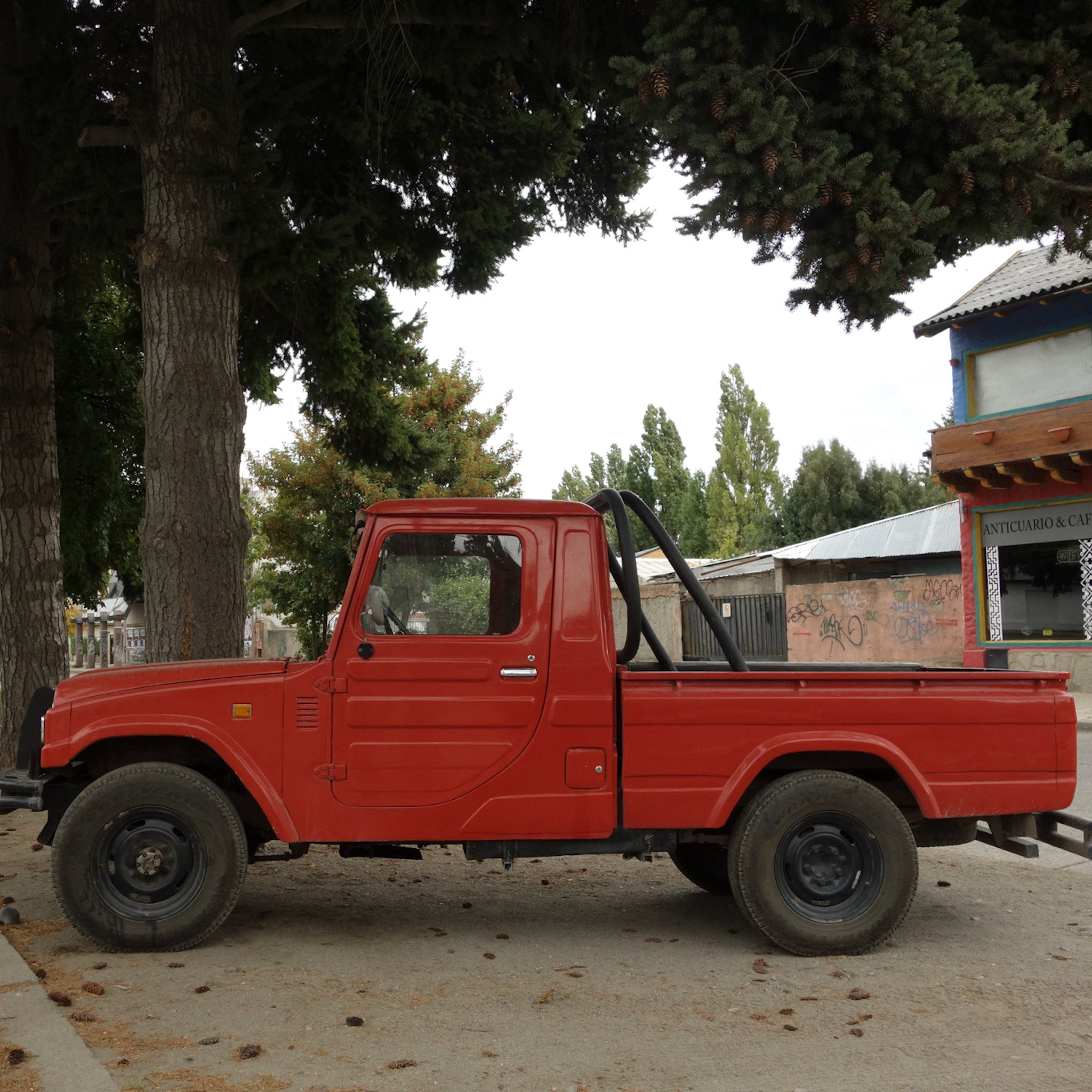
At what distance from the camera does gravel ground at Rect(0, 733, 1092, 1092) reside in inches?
152

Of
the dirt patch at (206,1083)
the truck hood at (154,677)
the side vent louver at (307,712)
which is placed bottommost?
the dirt patch at (206,1083)

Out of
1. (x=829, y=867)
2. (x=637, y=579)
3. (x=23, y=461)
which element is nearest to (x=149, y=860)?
(x=637, y=579)

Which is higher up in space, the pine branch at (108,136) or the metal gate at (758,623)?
the pine branch at (108,136)

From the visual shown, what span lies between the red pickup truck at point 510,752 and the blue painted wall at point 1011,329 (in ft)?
57.8

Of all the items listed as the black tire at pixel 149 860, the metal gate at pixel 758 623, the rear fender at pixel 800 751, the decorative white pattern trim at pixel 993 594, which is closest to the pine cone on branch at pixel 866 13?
the rear fender at pixel 800 751

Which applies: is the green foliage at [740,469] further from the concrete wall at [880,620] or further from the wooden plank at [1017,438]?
the wooden plank at [1017,438]

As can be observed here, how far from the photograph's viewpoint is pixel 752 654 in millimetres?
29047

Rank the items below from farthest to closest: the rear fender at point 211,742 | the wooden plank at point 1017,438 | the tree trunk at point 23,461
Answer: the wooden plank at point 1017,438 < the tree trunk at point 23,461 < the rear fender at point 211,742

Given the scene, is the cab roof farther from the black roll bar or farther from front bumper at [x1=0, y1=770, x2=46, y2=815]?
front bumper at [x1=0, y1=770, x2=46, y2=815]

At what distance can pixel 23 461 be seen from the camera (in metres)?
10.9

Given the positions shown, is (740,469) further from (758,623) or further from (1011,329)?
(1011,329)

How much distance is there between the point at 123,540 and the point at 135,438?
6.66ft

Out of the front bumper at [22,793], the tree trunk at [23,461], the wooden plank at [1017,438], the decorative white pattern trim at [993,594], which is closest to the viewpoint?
the front bumper at [22,793]

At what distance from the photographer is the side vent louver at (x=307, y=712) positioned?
208 inches
